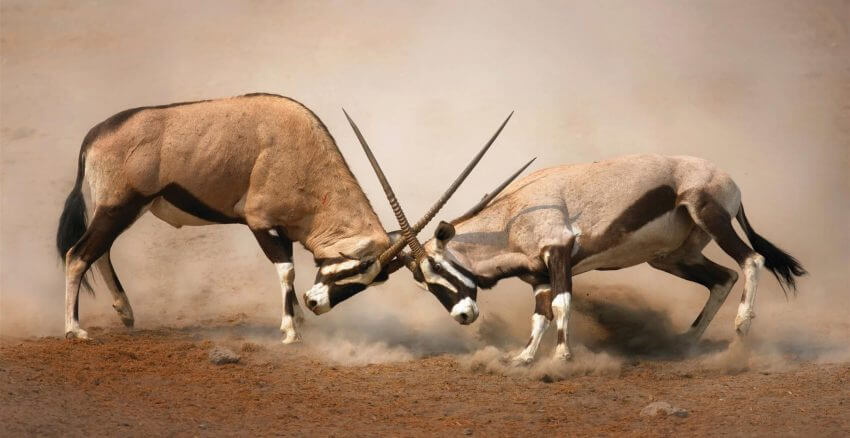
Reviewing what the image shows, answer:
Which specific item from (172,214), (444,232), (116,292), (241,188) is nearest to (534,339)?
(444,232)

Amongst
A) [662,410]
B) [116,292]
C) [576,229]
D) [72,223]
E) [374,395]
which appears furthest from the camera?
[116,292]

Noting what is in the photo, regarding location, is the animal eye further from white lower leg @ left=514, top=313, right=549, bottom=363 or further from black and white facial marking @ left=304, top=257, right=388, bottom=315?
white lower leg @ left=514, top=313, right=549, bottom=363

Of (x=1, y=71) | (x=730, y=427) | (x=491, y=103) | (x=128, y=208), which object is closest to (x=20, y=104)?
(x=1, y=71)

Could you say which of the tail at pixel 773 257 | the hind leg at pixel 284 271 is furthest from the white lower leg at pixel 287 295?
the tail at pixel 773 257

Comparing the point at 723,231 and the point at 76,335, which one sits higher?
the point at 723,231

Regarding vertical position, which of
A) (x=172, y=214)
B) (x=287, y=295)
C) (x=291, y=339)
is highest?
(x=172, y=214)

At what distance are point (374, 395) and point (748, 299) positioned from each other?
3509 mm

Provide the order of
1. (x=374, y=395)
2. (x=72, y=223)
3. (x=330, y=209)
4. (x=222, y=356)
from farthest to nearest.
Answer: (x=72, y=223) < (x=330, y=209) < (x=222, y=356) < (x=374, y=395)

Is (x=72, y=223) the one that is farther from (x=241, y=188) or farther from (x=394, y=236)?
(x=394, y=236)

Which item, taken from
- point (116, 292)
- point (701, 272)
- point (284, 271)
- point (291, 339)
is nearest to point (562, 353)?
point (701, 272)

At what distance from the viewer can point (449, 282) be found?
11648 mm

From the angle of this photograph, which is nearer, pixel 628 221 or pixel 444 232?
pixel 444 232

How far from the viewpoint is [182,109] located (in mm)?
12578

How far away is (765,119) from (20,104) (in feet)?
35.4
